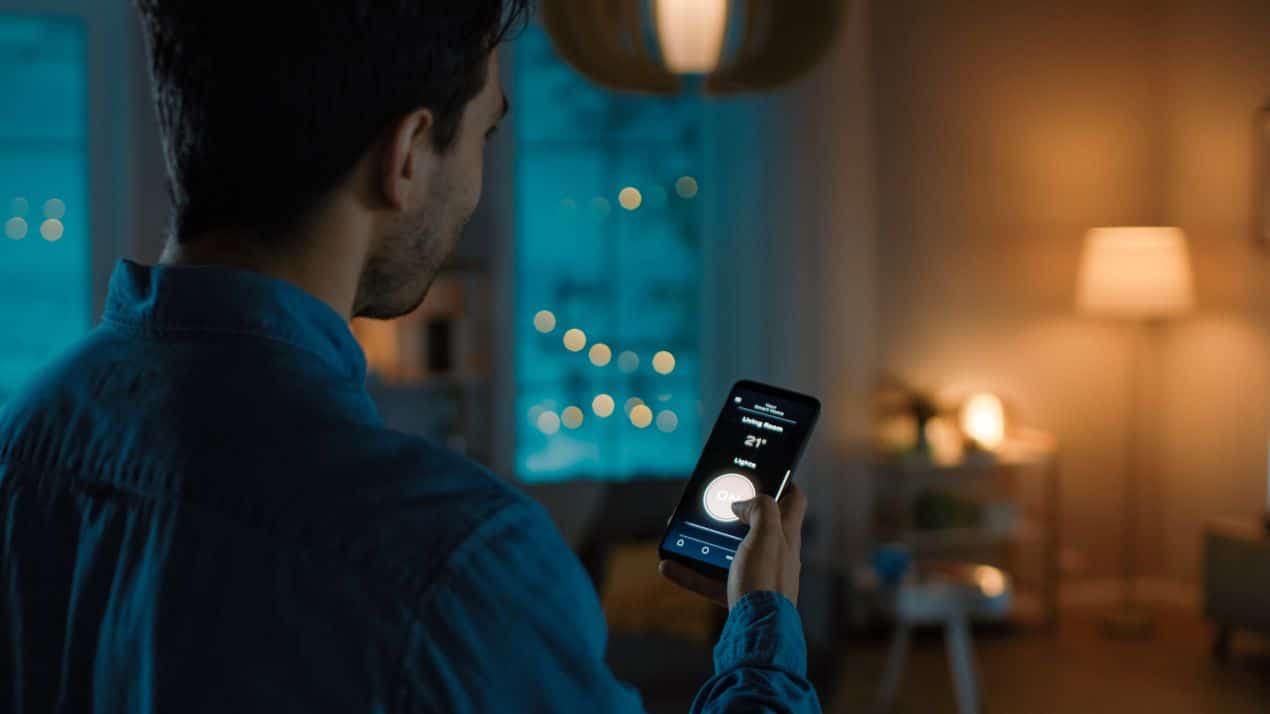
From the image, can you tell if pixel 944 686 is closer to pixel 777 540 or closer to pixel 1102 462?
pixel 1102 462

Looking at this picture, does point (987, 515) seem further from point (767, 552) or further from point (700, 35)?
point (767, 552)

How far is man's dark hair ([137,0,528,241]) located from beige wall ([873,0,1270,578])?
4433 millimetres

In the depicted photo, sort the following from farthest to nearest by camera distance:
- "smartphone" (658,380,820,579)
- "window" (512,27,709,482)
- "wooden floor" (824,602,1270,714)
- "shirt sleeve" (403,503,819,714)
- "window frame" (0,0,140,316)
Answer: "window" (512,27,709,482)
"window frame" (0,0,140,316)
"wooden floor" (824,602,1270,714)
"smartphone" (658,380,820,579)
"shirt sleeve" (403,503,819,714)

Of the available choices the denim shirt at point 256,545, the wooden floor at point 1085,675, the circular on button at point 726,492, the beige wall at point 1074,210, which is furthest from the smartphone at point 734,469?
the beige wall at point 1074,210

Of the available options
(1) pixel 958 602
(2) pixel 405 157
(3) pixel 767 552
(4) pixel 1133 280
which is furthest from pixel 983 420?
(2) pixel 405 157

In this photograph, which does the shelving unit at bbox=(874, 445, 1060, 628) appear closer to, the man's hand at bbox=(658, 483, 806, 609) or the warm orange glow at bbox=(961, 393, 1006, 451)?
the warm orange glow at bbox=(961, 393, 1006, 451)

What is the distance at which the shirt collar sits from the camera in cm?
56

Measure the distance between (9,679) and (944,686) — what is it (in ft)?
12.5

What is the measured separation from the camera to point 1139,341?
205 inches

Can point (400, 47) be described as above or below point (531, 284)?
above

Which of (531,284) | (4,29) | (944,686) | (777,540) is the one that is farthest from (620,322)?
(777,540)

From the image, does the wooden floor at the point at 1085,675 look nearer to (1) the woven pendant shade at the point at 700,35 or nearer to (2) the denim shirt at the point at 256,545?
(1) the woven pendant shade at the point at 700,35

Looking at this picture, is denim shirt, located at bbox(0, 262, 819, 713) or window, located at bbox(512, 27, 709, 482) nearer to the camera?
denim shirt, located at bbox(0, 262, 819, 713)

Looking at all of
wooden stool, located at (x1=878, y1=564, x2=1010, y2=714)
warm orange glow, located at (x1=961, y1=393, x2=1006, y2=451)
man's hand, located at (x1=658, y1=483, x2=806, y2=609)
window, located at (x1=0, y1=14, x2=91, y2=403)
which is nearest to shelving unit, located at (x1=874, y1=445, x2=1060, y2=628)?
warm orange glow, located at (x1=961, y1=393, x2=1006, y2=451)
